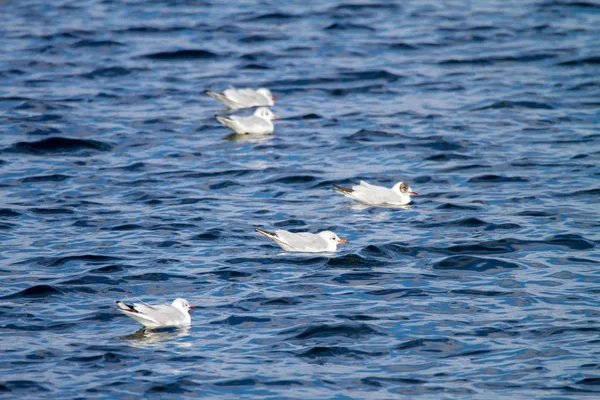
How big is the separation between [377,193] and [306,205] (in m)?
1.13

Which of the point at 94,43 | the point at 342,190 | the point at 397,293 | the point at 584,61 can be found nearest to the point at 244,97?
the point at 342,190

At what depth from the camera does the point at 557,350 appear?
10.9 m

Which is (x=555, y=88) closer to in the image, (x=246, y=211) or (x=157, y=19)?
(x=246, y=211)

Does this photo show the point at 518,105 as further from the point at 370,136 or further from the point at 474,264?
the point at 474,264

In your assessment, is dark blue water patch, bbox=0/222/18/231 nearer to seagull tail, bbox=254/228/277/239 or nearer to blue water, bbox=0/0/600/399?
blue water, bbox=0/0/600/399

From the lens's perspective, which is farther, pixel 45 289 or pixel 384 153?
pixel 384 153

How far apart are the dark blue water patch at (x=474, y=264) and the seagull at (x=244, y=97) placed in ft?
30.6

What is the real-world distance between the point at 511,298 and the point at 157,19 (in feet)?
66.4

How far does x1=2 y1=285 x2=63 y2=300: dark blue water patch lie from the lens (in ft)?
40.5

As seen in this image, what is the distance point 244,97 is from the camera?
22297 mm

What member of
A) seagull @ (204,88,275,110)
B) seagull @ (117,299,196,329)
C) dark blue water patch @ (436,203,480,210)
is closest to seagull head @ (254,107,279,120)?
seagull @ (204,88,275,110)

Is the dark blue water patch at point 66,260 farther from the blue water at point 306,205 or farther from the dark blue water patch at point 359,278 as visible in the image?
the dark blue water patch at point 359,278

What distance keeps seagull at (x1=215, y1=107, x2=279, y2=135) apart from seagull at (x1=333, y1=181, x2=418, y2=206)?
451cm

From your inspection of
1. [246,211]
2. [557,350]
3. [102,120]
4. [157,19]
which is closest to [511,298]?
[557,350]
